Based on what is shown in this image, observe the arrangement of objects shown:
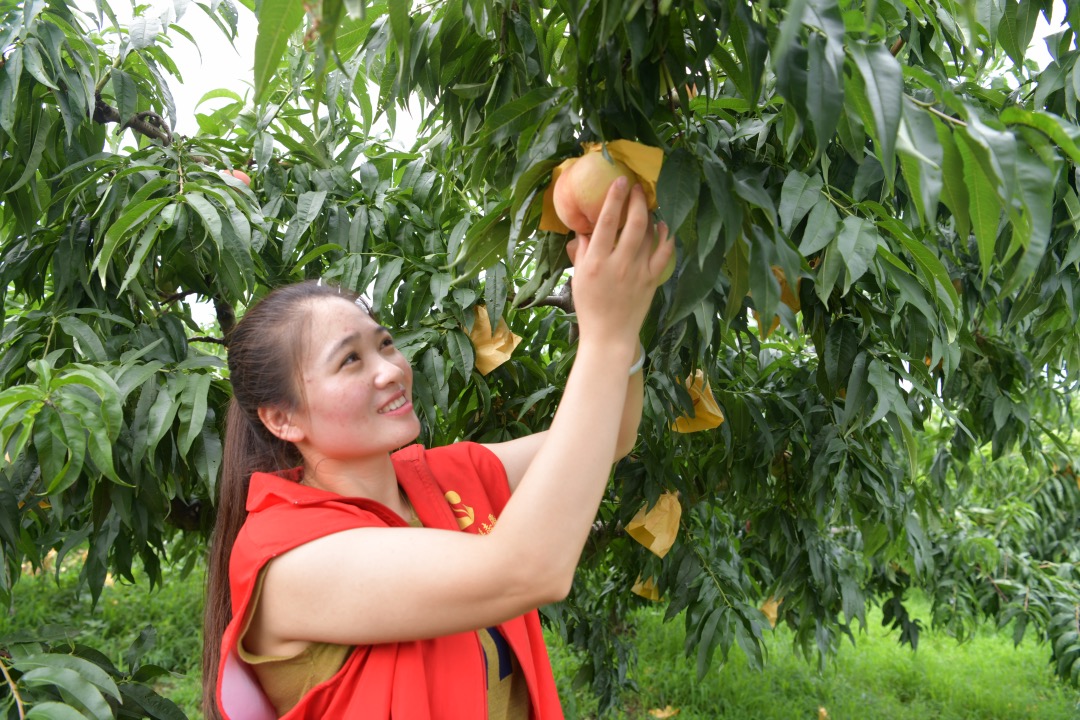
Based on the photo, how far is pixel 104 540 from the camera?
1.48 metres

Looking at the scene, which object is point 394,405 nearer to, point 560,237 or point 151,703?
point 560,237

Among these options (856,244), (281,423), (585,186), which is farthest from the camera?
(281,423)

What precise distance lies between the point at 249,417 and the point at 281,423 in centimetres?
10

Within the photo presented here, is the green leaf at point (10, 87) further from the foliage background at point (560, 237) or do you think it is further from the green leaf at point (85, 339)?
the green leaf at point (85, 339)

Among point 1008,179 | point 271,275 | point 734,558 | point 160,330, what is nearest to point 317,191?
point 271,275

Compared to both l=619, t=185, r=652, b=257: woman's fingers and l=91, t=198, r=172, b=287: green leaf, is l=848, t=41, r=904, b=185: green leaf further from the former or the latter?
l=91, t=198, r=172, b=287: green leaf

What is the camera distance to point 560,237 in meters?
0.89

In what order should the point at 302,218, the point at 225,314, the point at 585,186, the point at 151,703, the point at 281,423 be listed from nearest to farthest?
1. the point at 585,186
2. the point at 281,423
3. the point at 151,703
4. the point at 302,218
5. the point at 225,314

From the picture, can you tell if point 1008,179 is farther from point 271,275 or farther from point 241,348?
point 271,275

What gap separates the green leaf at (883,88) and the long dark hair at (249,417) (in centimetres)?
73

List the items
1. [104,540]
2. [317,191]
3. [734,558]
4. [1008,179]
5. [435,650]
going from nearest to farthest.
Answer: [1008,179]
[435,650]
[104,540]
[317,191]
[734,558]

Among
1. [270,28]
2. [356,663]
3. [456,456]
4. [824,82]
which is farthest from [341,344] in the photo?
[824,82]

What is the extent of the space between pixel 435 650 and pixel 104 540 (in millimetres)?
784

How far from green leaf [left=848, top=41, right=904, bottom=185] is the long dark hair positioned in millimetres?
728
